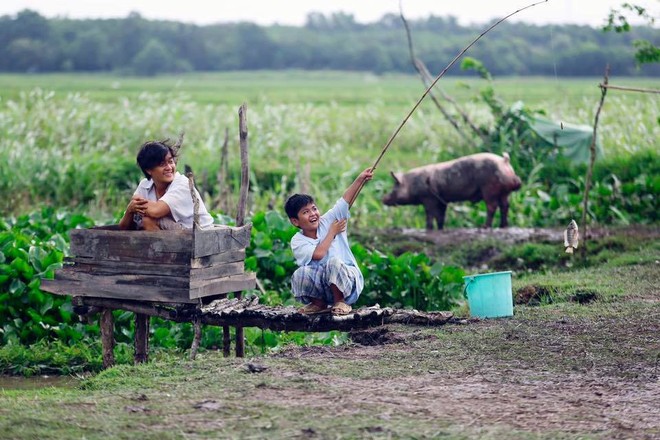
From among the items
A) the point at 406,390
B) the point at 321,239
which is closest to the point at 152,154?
the point at 321,239

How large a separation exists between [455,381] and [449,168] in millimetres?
6777

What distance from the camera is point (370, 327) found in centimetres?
722

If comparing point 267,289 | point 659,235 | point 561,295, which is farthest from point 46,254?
point 659,235

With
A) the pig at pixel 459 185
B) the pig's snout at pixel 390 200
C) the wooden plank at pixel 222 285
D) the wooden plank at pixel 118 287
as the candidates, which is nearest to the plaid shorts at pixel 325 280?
the wooden plank at pixel 222 285

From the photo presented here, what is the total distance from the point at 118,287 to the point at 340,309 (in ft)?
4.90

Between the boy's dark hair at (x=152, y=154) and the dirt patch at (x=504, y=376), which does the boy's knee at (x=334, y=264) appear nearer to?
the dirt patch at (x=504, y=376)

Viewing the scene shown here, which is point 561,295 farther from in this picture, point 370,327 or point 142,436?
point 142,436

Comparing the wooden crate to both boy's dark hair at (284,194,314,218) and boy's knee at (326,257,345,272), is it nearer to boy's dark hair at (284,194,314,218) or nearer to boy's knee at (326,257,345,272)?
boy's dark hair at (284,194,314,218)

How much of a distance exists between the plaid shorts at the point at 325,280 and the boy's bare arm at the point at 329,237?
8cm

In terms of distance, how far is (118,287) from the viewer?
7.12 meters

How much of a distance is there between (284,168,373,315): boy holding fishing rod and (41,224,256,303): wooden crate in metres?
0.48

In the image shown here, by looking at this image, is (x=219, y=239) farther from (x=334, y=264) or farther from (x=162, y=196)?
(x=334, y=264)

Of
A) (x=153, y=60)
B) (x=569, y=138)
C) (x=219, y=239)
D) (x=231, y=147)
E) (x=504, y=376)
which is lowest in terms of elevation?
(x=504, y=376)

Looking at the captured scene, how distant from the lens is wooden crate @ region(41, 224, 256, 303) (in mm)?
6898
